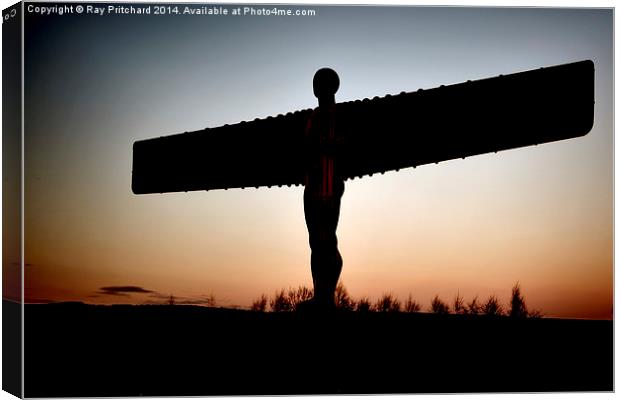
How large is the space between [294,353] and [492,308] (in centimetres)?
169

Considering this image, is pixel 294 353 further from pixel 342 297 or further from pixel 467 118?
pixel 467 118

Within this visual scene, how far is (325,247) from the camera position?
332 inches

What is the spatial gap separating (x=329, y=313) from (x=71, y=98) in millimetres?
2509

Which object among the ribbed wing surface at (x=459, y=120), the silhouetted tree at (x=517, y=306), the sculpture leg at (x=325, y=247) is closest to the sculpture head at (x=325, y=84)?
the ribbed wing surface at (x=459, y=120)

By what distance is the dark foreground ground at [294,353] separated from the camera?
326 inches

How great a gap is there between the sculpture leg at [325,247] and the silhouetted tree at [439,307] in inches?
37.0

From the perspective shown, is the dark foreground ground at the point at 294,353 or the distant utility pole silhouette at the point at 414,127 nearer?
the dark foreground ground at the point at 294,353

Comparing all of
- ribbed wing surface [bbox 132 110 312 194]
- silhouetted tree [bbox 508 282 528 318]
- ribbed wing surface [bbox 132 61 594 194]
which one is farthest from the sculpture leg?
silhouetted tree [bbox 508 282 528 318]

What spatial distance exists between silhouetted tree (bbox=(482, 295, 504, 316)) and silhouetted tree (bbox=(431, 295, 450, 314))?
30 cm

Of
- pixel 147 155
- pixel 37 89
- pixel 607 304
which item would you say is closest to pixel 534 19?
pixel 607 304

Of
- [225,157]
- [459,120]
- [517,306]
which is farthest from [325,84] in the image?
[517,306]

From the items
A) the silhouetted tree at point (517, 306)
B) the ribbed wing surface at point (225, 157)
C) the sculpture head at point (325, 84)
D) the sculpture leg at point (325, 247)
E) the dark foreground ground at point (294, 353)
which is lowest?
the dark foreground ground at point (294, 353)

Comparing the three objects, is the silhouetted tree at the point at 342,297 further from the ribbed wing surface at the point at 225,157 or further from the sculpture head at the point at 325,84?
the sculpture head at the point at 325,84

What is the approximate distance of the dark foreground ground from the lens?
8273 mm
